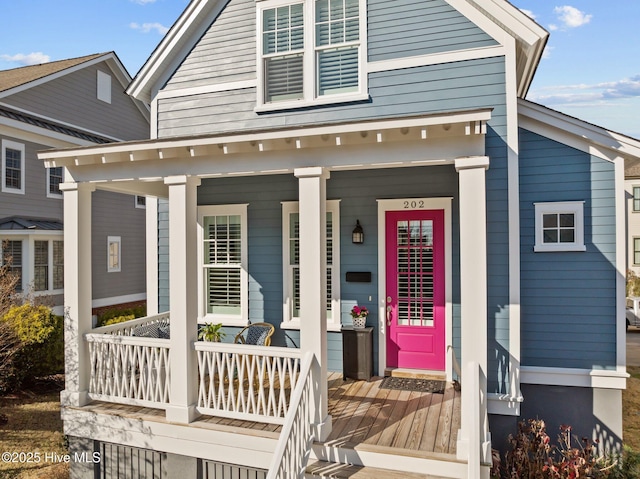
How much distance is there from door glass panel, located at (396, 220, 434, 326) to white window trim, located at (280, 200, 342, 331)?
974 millimetres

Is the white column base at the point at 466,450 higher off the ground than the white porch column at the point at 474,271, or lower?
lower

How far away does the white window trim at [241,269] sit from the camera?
741 centimetres

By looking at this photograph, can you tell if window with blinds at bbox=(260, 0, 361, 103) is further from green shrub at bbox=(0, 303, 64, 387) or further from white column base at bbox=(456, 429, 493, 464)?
green shrub at bbox=(0, 303, 64, 387)

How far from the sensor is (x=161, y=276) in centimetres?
782

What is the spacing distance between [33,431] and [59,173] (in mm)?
9462

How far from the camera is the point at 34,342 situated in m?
8.34

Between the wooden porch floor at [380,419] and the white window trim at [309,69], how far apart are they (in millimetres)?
4344

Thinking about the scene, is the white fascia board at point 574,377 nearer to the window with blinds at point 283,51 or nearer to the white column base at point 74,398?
the window with blinds at point 283,51

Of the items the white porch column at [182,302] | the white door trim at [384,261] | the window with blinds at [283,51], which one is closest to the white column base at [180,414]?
the white porch column at [182,302]

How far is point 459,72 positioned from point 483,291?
3346 mm

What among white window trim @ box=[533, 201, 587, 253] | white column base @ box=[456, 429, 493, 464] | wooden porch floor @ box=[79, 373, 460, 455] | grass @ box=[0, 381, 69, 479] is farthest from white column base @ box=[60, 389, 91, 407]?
white window trim @ box=[533, 201, 587, 253]

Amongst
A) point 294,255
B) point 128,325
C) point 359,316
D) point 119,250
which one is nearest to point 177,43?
point 294,255

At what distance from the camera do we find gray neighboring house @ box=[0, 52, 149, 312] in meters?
12.2

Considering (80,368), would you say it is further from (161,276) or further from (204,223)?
(204,223)
